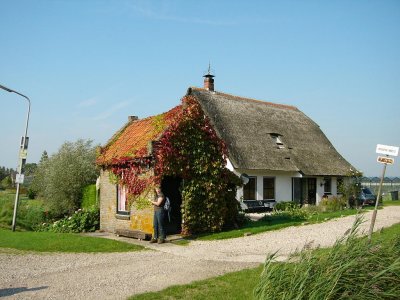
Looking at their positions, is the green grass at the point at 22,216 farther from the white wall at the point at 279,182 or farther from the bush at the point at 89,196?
the white wall at the point at 279,182

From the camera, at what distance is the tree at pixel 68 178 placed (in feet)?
91.7

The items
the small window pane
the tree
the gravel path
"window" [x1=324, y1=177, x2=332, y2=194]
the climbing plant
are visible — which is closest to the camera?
the gravel path

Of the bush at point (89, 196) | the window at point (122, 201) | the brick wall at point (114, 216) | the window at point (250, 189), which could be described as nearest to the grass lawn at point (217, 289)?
the brick wall at point (114, 216)

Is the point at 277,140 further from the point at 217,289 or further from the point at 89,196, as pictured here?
the point at 217,289

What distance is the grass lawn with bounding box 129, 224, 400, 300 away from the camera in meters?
7.56

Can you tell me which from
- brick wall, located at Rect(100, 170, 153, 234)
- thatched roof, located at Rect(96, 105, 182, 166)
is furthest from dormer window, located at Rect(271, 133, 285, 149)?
brick wall, located at Rect(100, 170, 153, 234)

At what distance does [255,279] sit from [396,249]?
9.33ft

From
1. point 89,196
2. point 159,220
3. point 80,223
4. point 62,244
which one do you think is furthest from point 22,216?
point 159,220

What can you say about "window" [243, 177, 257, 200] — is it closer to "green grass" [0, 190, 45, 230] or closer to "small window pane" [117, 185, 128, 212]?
"small window pane" [117, 185, 128, 212]

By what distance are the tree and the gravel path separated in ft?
49.0

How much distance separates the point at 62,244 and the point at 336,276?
33.3 ft

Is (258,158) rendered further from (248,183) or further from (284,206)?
(284,206)

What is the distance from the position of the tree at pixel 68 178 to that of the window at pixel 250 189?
10.6 m

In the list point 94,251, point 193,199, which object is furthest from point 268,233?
point 94,251
